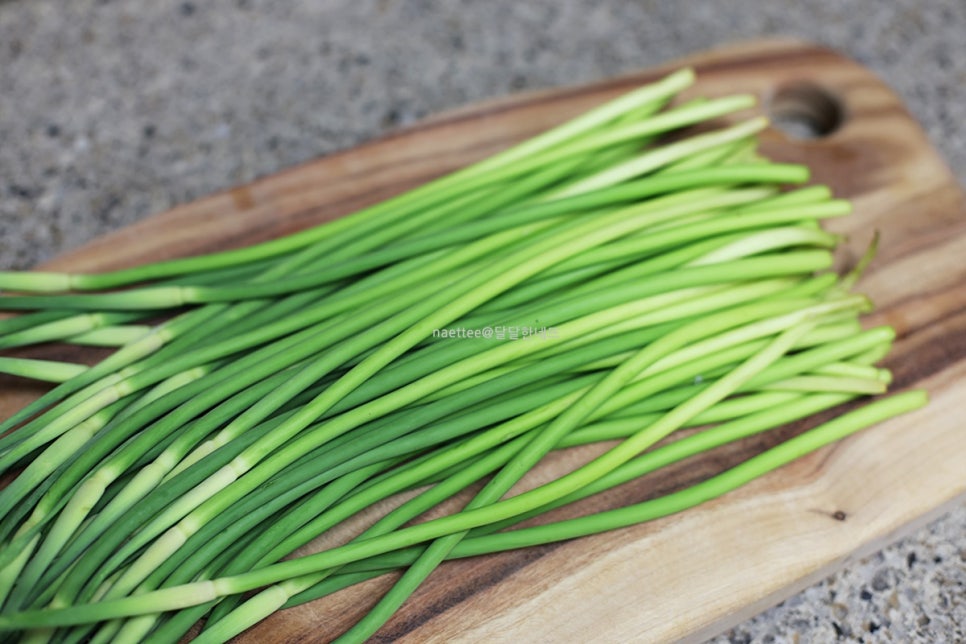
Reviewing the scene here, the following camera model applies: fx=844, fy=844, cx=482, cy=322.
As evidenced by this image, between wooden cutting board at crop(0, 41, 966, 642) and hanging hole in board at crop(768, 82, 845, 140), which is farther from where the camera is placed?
hanging hole in board at crop(768, 82, 845, 140)

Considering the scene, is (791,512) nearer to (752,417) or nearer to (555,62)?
(752,417)

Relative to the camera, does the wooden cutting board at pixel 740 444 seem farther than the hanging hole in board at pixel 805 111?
No

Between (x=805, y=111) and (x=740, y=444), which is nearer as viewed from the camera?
(x=740, y=444)

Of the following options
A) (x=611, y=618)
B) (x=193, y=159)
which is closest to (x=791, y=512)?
(x=611, y=618)

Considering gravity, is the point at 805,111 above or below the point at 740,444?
above
